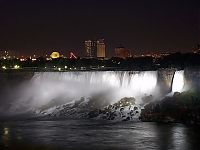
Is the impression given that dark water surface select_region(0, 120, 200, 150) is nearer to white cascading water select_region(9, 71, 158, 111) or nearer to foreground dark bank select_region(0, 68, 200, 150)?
foreground dark bank select_region(0, 68, 200, 150)

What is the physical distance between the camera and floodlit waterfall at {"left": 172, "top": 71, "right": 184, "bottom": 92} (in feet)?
161

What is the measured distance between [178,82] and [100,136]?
51.7ft

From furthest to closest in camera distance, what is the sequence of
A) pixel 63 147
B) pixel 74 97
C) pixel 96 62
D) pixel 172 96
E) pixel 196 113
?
pixel 96 62 < pixel 74 97 < pixel 172 96 < pixel 196 113 < pixel 63 147

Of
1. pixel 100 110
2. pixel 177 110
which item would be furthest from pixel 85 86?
pixel 177 110

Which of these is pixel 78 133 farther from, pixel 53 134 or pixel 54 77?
pixel 54 77

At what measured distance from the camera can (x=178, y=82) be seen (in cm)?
4972

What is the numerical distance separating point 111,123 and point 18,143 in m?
11.1

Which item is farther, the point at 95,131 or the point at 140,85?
the point at 140,85

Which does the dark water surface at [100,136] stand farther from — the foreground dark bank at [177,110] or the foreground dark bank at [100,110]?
the foreground dark bank at [177,110]

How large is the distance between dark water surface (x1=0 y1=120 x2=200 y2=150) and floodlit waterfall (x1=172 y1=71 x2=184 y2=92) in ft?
27.0

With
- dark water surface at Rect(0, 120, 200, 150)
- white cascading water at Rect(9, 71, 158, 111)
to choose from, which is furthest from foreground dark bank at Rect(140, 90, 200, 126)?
white cascading water at Rect(9, 71, 158, 111)

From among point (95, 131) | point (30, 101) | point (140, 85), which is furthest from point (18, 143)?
point (30, 101)

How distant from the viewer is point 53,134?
37.2m

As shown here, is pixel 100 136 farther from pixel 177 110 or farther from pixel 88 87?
pixel 88 87
